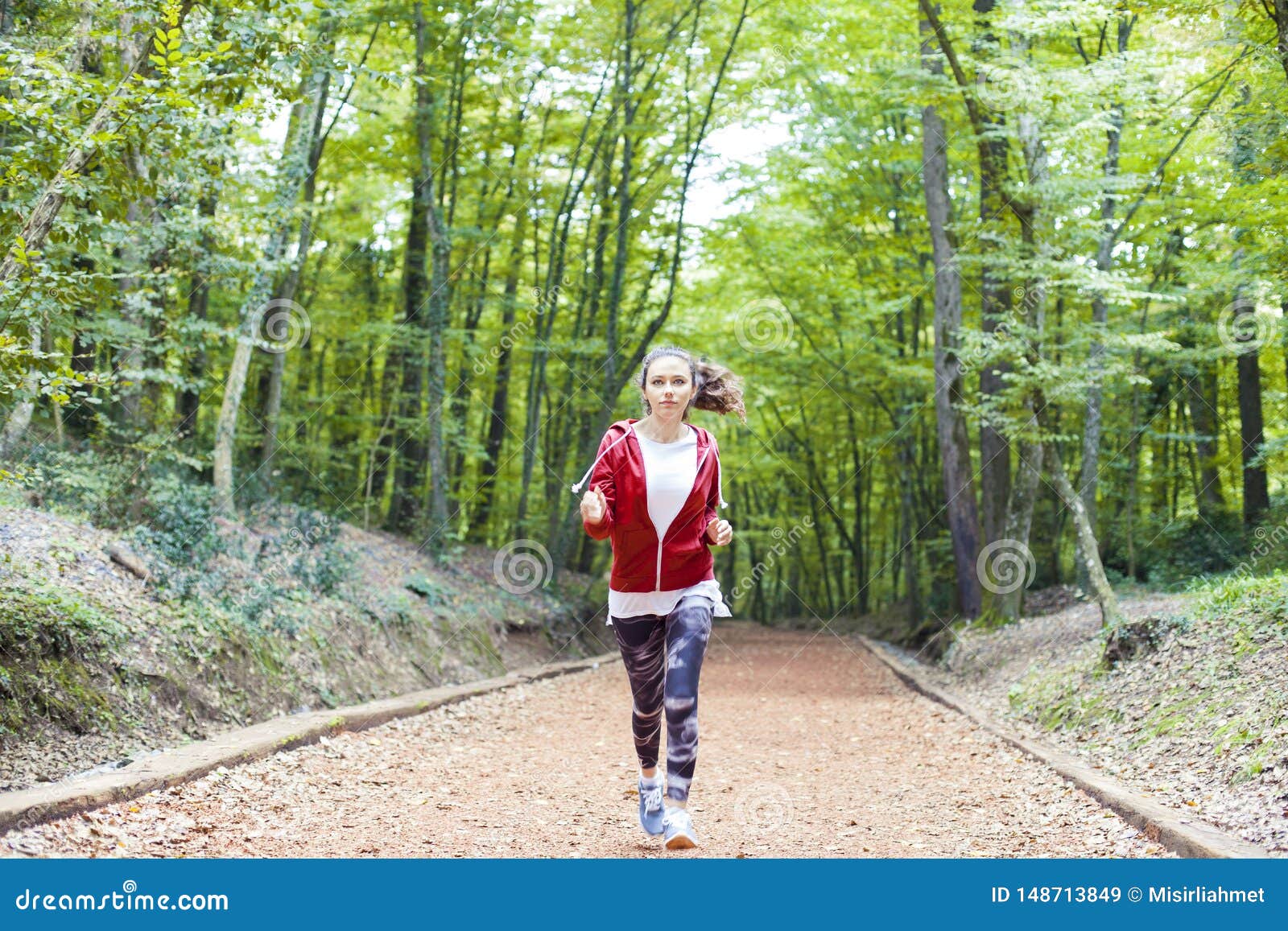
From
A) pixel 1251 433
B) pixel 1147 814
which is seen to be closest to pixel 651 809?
pixel 1147 814

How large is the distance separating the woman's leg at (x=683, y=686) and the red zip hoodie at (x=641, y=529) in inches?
5.1

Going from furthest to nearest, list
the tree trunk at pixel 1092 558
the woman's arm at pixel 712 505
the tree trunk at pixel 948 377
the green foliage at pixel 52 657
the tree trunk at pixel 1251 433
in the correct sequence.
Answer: the tree trunk at pixel 1251 433 < the tree trunk at pixel 948 377 < the tree trunk at pixel 1092 558 < the green foliage at pixel 52 657 < the woman's arm at pixel 712 505

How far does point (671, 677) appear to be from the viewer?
4.41 meters

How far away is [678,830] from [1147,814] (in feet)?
7.10

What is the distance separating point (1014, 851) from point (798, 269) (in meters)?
18.5

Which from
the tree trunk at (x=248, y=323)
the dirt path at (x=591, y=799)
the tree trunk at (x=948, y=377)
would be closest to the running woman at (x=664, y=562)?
the dirt path at (x=591, y=799)

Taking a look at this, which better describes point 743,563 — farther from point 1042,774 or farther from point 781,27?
point 1042,774

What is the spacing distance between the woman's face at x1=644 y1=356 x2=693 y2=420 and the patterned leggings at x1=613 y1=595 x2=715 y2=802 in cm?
78

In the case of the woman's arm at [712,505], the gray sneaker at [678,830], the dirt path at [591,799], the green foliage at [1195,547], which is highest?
the woman's arm at [712,505]

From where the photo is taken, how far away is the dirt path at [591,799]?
459 centimetres

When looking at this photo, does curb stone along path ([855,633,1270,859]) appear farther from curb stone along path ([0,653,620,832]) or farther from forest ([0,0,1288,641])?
curb stone along path ([0,653,620,832])

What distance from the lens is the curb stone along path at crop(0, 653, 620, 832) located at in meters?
4.17

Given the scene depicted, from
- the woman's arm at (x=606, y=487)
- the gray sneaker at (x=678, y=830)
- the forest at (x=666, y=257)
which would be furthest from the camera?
the forest at (x=666, y=257)

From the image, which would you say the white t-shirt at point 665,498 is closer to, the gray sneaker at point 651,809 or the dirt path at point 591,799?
the gray sneaker at point 651,809
